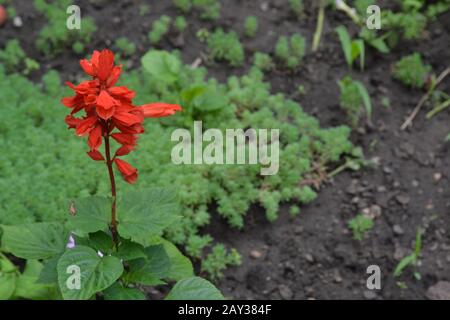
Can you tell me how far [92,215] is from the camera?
100 inches

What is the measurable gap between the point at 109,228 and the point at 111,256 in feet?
0.49

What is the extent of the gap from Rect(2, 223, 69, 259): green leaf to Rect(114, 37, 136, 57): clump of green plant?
2.43 metres

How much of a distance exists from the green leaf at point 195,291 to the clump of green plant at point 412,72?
112 inches

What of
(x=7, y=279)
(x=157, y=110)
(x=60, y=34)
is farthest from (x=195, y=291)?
(x=60, y=34)

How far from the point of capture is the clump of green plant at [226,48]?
4898 mm

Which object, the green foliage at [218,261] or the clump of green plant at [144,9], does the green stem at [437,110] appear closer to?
the green foliage at [218,261]

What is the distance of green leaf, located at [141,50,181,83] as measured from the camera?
4418 mm

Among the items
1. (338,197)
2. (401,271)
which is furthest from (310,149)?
(401,271)

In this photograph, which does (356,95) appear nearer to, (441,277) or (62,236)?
(441,277)

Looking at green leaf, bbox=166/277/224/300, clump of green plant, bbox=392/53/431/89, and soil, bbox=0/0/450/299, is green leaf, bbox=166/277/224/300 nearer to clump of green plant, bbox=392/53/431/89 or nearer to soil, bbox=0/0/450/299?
soil, bbox=0/0/450/299

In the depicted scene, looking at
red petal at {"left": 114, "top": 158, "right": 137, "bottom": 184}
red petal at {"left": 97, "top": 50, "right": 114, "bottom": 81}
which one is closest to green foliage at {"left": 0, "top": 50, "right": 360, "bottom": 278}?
red petal at {"left": 114, "top": 158, "right": 137, "bottom": 184}

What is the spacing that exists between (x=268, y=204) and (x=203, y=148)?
55 centimetres

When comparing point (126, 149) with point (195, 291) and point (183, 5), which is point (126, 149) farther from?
point (183, 5)

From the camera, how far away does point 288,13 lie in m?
5.35
